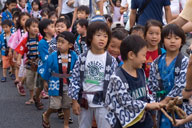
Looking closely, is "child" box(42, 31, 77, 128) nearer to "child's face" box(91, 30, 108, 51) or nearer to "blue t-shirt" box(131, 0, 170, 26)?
"child's face" box(91, 30, 108, 51)

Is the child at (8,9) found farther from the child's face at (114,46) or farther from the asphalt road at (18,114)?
the child's face at (114,46)

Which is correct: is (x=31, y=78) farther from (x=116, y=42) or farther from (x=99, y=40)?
(x=99, y=40)

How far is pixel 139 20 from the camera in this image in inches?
287

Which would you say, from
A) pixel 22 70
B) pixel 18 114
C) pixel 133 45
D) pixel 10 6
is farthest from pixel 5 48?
pixel 133 45

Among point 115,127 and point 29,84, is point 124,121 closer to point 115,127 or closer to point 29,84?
point 115,127

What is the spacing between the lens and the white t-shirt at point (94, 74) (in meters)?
5.00

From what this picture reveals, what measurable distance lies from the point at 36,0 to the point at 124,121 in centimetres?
1112

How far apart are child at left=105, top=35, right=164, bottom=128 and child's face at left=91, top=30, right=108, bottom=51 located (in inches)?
28.0

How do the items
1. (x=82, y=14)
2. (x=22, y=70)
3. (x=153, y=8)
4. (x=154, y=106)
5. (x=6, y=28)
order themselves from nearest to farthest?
(x=154, y=106)
(x=153, y=8)
(x=22, y=70)
(x=82, y=14)
(x=6, y=28)

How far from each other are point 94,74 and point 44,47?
2.54m

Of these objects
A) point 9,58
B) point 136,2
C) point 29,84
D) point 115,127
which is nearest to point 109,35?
point 115,127

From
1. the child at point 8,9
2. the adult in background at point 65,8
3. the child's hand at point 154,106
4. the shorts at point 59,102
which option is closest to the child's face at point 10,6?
the child at point 8,9

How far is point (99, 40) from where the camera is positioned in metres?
5.06

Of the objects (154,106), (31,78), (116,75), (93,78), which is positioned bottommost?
(31,78)
